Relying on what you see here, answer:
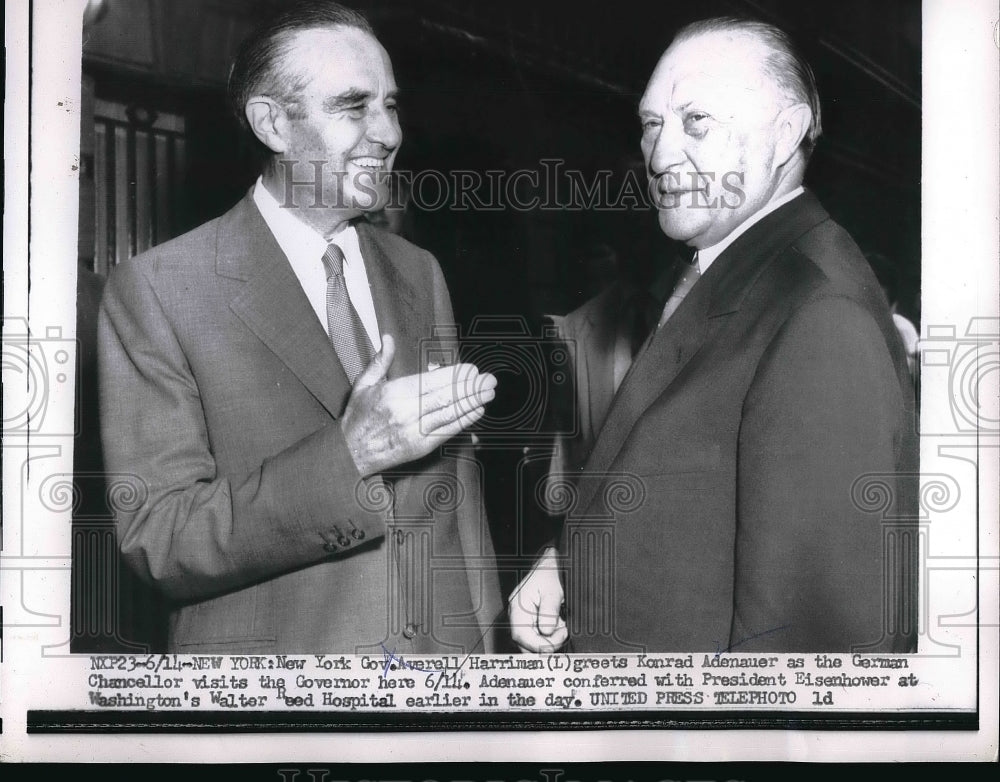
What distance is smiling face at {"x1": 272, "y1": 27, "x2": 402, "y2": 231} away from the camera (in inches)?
114

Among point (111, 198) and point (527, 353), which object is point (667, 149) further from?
point (111, 198)

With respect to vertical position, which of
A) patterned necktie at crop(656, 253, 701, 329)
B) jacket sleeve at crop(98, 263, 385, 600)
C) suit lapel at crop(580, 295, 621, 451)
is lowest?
jacket sleeve at crop(98, 263, 385, 600)

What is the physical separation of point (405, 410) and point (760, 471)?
963mm

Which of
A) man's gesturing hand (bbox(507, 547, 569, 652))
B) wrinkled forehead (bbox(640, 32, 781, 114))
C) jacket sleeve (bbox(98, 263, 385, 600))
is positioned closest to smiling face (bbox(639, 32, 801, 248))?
wrinkled forehead (bbox(640, 32, 781, 114))

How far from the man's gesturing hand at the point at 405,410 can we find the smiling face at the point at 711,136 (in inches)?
28.1

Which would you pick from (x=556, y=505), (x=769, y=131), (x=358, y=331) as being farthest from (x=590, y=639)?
(x=769, y=131)

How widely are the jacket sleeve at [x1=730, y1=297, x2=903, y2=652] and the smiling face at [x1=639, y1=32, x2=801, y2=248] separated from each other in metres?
0.36

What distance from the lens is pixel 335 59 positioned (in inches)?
115

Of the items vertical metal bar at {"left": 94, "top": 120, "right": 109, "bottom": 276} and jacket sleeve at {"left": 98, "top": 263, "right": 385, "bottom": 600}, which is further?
vertical metal bar at {"left": 94, "top": 120, "right": 109, "bottom": 276}

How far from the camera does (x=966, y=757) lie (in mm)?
3018

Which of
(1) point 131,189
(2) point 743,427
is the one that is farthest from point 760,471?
(1) point 131,189

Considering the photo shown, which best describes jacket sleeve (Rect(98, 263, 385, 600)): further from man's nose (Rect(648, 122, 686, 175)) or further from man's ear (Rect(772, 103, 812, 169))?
man's ear (Rect(772, 103, 812, 169))

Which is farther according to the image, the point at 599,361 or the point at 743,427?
the point at 599,361

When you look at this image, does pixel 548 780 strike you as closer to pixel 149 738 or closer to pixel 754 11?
pixel 149 738
